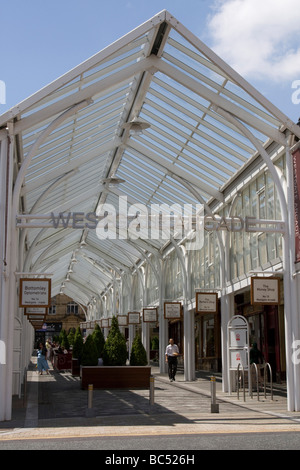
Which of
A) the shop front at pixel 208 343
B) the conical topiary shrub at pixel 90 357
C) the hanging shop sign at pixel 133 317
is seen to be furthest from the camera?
the hanging shop sign at pixel 133 317

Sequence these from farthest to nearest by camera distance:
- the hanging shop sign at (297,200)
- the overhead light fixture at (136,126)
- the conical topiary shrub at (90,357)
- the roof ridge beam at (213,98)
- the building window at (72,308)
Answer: the building window at (72,308), the conical topiary shrub at (90,357), the overhead light fixture at (136,126), the roof ridge beam at (213,98), the hanging shop sign at (297,200)

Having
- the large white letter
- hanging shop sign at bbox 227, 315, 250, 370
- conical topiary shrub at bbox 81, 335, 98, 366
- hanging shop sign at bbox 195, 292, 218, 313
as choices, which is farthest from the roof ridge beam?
conical topiary shrub at bbox 81, 335, 98, 366

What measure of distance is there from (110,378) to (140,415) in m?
7.59

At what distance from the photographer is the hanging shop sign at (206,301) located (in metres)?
19.7

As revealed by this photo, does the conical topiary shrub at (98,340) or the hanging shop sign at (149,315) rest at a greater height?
the hanging shop sign at (149,315)

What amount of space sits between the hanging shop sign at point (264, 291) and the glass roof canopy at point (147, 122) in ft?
11.3

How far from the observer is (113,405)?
1552cm

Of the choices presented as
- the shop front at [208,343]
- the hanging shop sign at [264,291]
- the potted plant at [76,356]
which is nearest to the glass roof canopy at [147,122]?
the hanging shop sign at [264,291]

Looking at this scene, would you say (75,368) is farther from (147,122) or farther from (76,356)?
(147,122)

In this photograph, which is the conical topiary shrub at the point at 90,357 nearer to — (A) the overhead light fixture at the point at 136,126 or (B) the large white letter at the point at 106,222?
(B) the large white letter at the point at 106,222

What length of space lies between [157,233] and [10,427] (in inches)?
738

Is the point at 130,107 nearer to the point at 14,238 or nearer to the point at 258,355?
the point at 14,238

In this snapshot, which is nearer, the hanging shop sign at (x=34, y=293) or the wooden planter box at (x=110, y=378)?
the hanging shop sign at (x=34, y=293)
